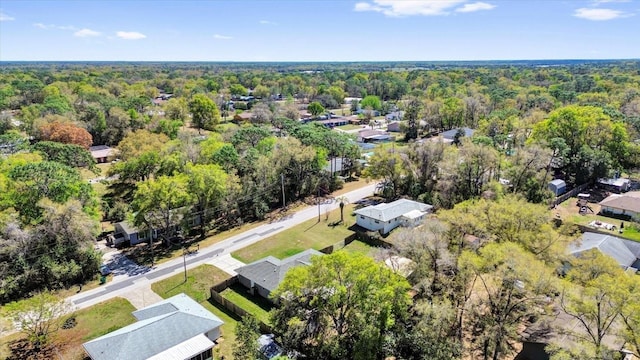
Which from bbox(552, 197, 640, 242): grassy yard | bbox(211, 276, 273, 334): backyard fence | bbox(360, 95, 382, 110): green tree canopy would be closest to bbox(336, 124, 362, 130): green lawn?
bbox(360, 95, 382, 110): green tree canopy

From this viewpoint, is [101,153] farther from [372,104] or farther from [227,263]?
[372,104]

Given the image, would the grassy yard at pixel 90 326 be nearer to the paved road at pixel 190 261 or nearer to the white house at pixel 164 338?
the paved road at pixel 190 261

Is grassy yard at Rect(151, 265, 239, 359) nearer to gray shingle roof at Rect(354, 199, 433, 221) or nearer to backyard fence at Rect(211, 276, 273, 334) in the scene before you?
backyard fence at Rect(211, 276, 273, 334)

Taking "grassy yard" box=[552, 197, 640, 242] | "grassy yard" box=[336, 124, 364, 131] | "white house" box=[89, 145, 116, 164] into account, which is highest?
"grassy yard" box=[336, 124, 364, 131]

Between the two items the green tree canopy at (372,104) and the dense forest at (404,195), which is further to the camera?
the green tree canopy at (372,104)

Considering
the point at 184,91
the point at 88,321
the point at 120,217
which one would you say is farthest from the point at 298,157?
the point at 184,91

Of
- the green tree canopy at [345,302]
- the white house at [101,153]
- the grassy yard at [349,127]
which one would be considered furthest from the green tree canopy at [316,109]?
the green tree canopy at [345,302]

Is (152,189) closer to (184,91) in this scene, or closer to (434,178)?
(434,178)
